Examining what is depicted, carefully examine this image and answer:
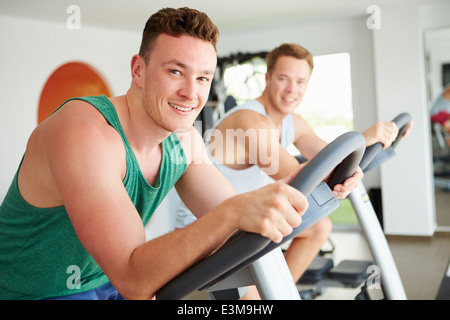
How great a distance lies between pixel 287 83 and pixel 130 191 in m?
1.08

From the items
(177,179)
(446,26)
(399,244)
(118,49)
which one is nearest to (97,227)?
(177,179)

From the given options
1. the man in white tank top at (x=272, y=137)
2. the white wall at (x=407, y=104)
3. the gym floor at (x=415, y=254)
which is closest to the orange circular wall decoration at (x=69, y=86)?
the man in white tank top at (x=272, y=137)

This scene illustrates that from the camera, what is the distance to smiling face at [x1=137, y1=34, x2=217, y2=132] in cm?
66

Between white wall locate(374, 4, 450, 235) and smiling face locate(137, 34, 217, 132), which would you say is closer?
smiling face locate(137, 34, 217, 132)

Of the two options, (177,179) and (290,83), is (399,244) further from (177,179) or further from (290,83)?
(177,179)

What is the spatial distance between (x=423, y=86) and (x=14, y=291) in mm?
3604

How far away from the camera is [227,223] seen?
0.51 metres

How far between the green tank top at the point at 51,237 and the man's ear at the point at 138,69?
0.06 m

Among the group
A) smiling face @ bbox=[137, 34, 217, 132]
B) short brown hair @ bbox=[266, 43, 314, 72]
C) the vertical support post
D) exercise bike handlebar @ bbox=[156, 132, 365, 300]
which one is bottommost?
the vertical support post

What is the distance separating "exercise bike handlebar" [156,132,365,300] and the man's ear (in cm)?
34
